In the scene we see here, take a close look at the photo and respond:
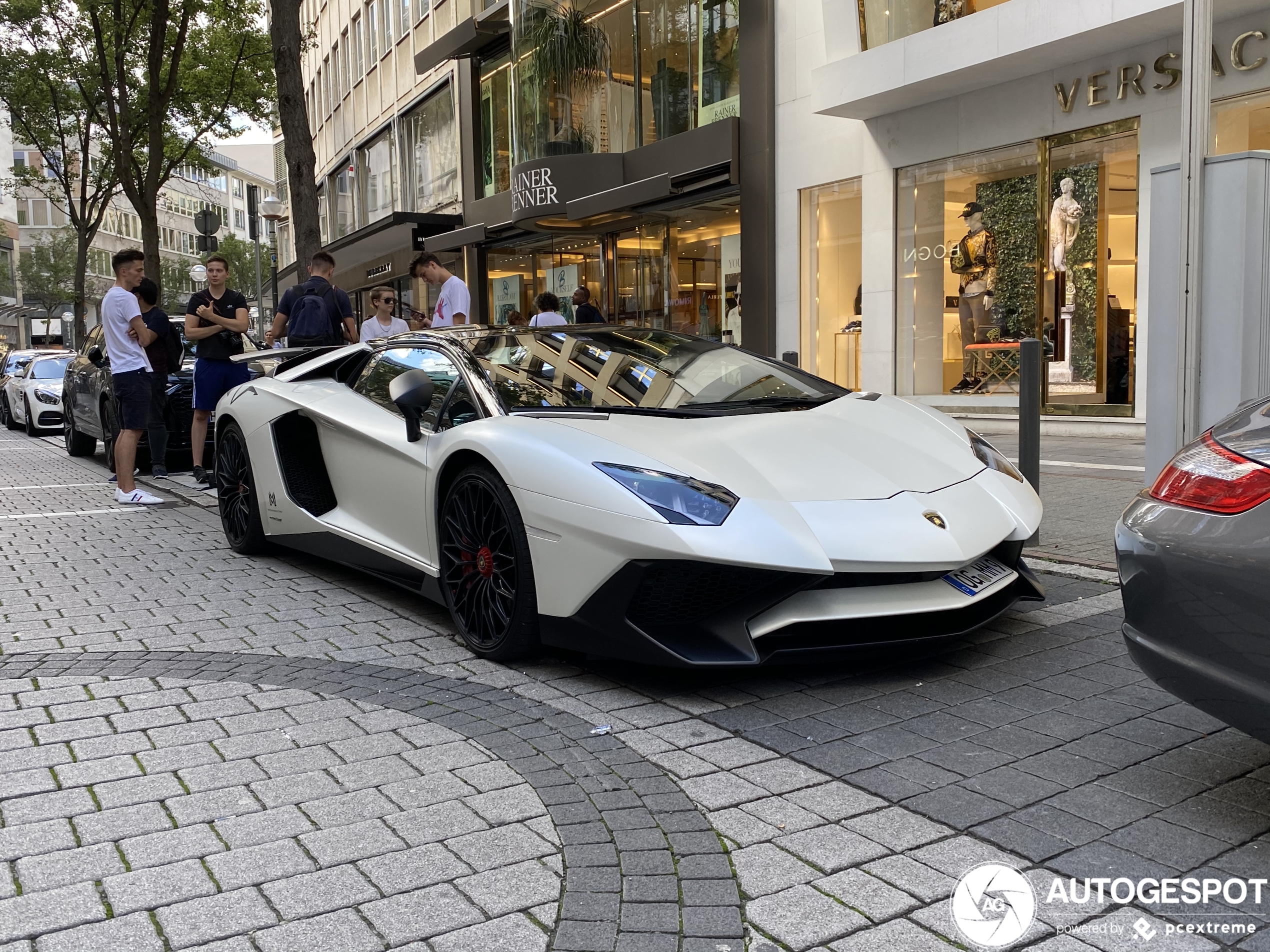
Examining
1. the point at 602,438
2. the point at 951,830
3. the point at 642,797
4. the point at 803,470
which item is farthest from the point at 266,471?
the point at 951,830

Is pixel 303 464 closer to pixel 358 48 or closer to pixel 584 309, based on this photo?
pixel 584 309

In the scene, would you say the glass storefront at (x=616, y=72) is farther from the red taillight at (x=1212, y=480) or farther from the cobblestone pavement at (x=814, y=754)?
the red taillight at (x=1212, y=480)

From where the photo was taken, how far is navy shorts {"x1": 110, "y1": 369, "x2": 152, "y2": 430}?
9.14 metres

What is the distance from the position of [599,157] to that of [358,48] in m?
20.5

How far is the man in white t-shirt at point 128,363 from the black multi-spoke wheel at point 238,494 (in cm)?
246

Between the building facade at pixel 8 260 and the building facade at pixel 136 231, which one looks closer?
the building facade at pixel 8 260

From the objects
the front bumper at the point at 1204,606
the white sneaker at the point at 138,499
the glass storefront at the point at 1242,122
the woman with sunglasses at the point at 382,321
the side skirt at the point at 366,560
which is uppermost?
the glass storefront at the point at 1242,122

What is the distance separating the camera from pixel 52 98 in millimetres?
29312

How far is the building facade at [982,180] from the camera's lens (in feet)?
36.0

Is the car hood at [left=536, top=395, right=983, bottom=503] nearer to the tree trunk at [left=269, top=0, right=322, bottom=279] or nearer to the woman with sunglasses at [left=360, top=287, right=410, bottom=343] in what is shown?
the woman with sunglasses at [left=360, top=287, right=410, bottom=343]

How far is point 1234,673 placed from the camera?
8.25 feet

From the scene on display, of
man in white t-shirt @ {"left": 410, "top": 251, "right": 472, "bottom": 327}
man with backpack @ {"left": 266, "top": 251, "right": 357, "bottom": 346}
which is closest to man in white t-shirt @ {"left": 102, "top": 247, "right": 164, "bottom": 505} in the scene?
man with backpack @ {"left": 266, "top": 251, "right": 357, "bottom": 346}

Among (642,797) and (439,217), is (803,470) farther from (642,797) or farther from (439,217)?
(439,217)

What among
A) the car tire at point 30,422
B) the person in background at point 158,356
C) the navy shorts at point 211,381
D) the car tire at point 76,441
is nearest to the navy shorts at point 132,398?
the person in background at point 158,356
